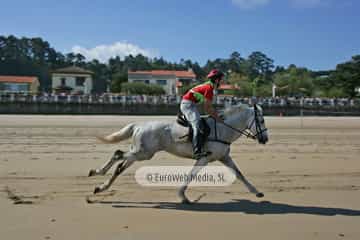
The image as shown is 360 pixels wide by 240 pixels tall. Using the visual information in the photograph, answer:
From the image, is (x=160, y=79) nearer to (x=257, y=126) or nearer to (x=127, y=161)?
(x=257, y=126)

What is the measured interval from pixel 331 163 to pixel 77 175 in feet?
25.6

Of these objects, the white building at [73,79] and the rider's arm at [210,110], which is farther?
the white building at [73,79]

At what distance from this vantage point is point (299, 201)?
784cm

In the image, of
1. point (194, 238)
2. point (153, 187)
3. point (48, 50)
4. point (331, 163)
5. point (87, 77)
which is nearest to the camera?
point (194, 238)

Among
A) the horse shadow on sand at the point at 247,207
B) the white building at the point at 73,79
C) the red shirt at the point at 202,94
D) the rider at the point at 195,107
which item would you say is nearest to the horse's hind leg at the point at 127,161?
the horse shadow on sand at the point at 247,207

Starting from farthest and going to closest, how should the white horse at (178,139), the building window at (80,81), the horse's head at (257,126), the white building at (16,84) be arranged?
1. the building window at (80,81)
2. the white building at (16,84)
3. the horse's head at (257,126)
4. the white horse at (178,139)

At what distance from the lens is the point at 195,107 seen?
773cm

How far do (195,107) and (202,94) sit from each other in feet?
0.97

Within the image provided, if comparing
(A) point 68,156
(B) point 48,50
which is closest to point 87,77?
(B) point 48,50

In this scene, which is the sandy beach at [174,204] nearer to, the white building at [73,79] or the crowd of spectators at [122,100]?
the crowd of spectators at [122,100]

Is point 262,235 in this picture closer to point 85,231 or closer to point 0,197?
point 85,231

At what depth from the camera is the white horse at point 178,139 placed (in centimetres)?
758

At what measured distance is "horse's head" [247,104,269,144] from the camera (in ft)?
26.0

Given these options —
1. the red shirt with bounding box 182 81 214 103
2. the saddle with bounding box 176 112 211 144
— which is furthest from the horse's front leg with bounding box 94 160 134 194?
the red shirt with bounding box 182 81 214 103
